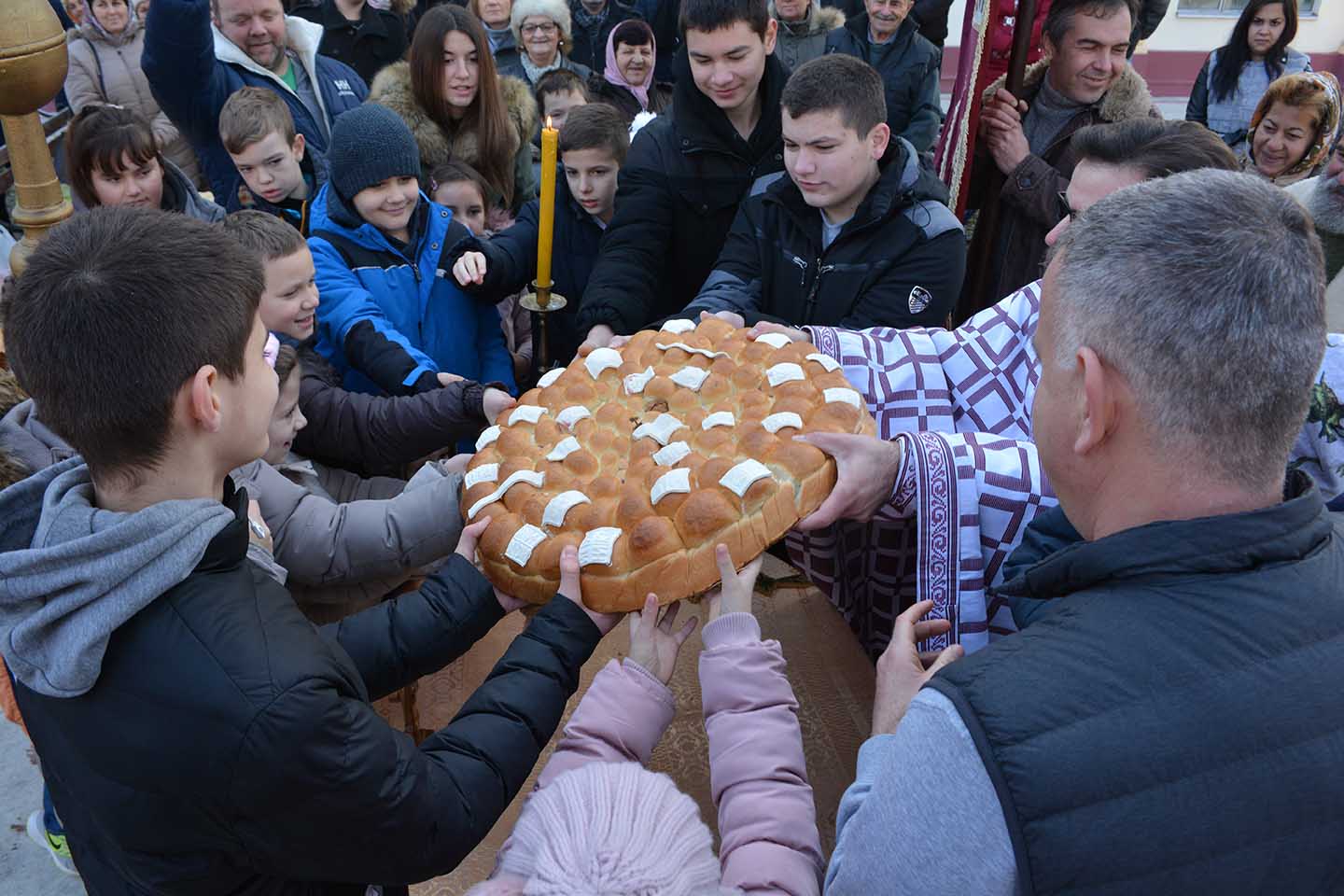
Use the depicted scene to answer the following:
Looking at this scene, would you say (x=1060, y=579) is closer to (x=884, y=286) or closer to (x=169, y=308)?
(x=169, y=308)

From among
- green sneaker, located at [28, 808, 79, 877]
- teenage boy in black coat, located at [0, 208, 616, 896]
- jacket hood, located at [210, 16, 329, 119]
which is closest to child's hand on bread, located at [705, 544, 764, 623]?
teenage boy in black coat, located at [0, 208, 616, 896]

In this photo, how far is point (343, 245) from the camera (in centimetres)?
316

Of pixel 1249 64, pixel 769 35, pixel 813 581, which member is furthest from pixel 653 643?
pixel 1249 64

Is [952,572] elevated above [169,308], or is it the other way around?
[169,308]

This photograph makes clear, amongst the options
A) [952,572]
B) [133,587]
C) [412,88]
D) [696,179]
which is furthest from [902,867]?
[412,88]

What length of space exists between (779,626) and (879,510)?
500 millimetres

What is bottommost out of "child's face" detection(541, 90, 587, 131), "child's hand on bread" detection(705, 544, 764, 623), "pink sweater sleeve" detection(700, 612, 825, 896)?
"pink sweater sleeve" detection(700, 612, 825, 896)

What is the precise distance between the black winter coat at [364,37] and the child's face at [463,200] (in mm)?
2621

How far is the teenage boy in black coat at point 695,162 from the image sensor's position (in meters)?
3.19

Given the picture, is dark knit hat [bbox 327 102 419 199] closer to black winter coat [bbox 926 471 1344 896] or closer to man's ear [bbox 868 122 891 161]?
man's ear [bbox 868 122 891 161]

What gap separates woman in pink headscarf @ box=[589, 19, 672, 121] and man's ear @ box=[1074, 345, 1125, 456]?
16.5ft

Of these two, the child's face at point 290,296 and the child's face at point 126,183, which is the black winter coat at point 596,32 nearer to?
the child's face at point 126,183

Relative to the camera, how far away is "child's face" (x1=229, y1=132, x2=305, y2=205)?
385 cm

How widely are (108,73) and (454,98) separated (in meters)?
2.48
